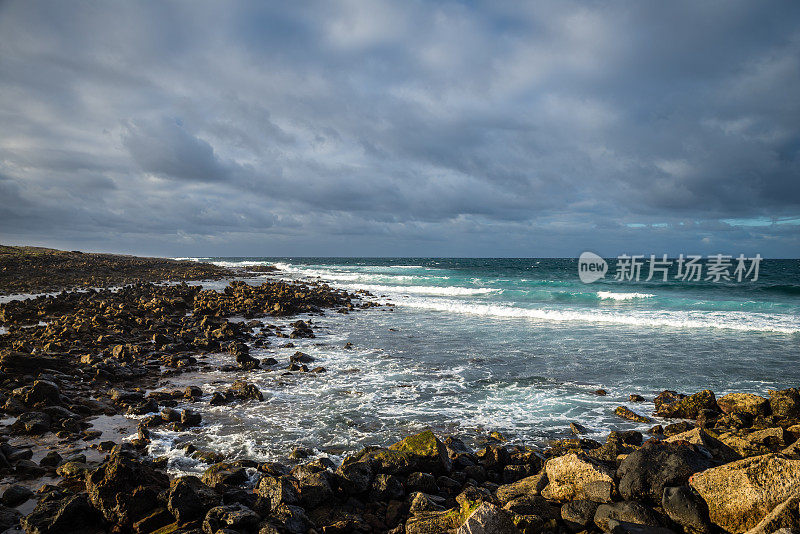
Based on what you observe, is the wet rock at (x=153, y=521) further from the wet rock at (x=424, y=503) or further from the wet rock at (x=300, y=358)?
the wet rock at (x=300, y=358)

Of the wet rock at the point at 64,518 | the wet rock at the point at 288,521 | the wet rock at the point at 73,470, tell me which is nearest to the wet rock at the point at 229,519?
the wet rock at the point at 288,521

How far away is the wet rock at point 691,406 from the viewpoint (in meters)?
8.40

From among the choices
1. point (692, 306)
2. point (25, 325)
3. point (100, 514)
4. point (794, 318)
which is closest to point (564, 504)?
point (100, 514)

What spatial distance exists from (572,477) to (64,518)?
18.7ft

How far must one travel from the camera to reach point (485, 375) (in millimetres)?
11305

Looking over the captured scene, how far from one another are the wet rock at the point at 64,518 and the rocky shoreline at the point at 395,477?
0.04ft

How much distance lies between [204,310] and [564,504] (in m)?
20.6

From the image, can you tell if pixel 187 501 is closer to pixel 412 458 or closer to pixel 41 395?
pixel 412 458

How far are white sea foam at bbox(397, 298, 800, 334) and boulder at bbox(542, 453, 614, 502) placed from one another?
59.7 ft

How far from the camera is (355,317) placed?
888 inches

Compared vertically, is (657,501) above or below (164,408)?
above

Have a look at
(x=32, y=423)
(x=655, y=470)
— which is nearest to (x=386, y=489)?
(x=655, y=470)

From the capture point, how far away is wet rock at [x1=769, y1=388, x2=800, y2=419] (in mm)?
8031

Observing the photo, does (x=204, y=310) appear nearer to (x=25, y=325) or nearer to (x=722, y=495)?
(x=25, y=325)
